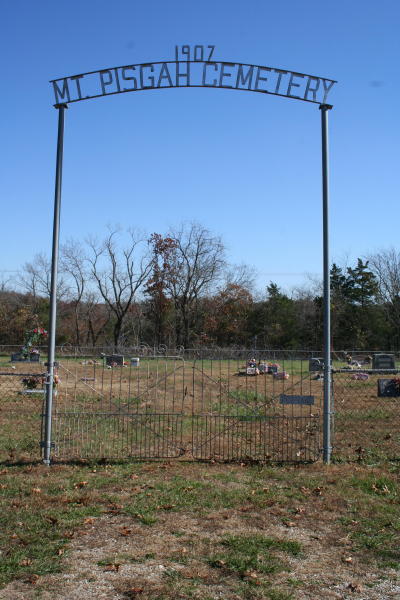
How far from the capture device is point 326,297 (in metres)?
8.30

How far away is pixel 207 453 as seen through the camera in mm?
8969

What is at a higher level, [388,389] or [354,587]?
[388,389]

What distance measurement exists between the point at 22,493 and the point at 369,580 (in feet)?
13.4

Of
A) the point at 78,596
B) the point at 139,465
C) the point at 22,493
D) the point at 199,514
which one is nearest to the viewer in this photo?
the point at 78,596

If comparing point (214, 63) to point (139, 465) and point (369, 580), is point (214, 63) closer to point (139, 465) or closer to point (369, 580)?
point (139, 465)

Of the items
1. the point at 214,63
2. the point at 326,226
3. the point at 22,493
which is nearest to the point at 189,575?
the point at 22,493

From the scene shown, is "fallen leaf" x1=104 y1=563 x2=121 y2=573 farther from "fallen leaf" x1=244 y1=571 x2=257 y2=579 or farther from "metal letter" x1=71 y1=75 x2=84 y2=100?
Answer: "metal letter" x1=71 y1=75 x2=84 y2=100

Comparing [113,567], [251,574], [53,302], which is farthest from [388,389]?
[113,567]

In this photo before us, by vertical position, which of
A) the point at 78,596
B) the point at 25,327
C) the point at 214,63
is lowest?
the point at 78,596

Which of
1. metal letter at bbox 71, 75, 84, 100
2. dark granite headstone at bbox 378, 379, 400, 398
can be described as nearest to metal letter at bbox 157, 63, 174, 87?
→ metal letter at bbox 71, 75, 84, 100

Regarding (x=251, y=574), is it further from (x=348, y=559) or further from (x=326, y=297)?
(x=326, y=297)

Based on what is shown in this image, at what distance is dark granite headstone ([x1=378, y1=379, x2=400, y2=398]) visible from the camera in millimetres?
14892

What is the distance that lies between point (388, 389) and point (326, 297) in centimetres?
819

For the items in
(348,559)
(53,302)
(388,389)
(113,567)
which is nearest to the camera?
(113,567)
